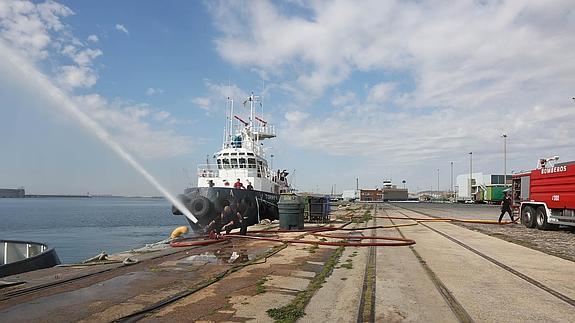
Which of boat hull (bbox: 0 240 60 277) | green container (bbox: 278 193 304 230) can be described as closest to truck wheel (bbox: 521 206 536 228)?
green container (bbox: 278 193 304 230)

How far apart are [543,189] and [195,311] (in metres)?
20.5

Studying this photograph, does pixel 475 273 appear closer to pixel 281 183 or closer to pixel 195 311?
pixel 195 311

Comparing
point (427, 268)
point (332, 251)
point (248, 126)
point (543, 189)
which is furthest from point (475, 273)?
point (248, 126)

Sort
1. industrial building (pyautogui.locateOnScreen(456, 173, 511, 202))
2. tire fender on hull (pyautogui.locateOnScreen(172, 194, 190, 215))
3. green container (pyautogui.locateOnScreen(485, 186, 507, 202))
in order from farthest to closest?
industrial building (pyautogui.locateOnScreen(456, 173, 511, 202)) → green container (pyautogui.locateOnScreen(485, 186, 507, 202)) → tire fender on hull (pyautogui.locateOnScreen(172, 194, 190, 215))

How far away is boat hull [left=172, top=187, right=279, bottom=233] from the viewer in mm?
21891

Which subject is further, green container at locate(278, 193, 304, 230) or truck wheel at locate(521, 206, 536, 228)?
truck wheel at locate(521, 206, 536, 228)

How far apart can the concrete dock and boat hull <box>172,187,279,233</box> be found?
26.9 feet

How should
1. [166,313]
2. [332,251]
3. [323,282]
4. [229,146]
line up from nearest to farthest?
[166,313] < [323,282] < [332,251] < [229,146]

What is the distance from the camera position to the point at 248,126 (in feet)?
123

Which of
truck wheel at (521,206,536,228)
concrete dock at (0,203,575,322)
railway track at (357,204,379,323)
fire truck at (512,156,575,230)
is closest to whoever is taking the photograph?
railway track at (357,204,379,323)

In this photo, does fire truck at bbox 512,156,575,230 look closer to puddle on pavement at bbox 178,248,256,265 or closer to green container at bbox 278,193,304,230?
green container at bbox 278,193,304,230

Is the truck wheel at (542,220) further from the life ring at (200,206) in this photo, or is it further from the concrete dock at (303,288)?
the life ring at (200,206)

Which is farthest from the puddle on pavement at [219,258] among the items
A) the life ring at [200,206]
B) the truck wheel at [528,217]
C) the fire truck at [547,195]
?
the truck wheel at [528,217]

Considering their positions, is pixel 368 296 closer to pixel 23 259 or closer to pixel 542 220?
pixel 23 259
